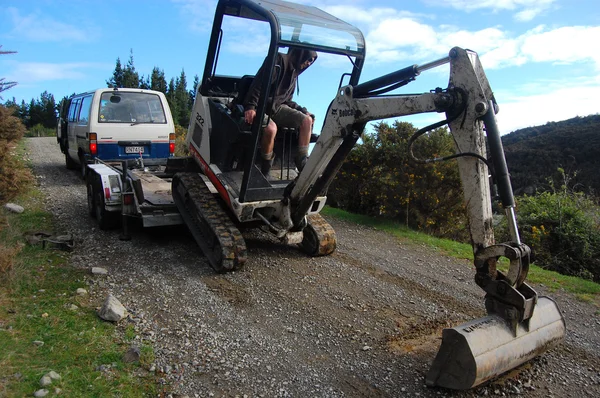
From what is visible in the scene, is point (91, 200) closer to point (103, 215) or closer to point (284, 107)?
point (103, 215)

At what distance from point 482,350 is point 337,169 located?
8.49 ft

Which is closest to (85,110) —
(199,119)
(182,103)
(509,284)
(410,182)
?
(199,119)

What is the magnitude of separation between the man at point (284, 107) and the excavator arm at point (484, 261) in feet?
5.96

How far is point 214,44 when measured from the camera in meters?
5.98

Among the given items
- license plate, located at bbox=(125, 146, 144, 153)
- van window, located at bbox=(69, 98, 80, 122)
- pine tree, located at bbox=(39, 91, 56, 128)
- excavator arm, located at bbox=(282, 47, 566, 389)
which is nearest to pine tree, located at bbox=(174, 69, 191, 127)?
pine tree, located at bbox=(39, 91, 56, 128)

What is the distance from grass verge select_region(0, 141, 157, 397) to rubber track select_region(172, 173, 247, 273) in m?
1.48

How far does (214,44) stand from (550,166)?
93.7ft

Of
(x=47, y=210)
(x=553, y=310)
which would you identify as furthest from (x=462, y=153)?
(x=47, y=210)

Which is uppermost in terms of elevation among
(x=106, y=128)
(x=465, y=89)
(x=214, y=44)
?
(x=214, y=44)

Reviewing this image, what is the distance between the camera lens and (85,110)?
1038 centimetres

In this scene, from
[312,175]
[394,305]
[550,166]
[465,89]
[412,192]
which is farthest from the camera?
[550,166]

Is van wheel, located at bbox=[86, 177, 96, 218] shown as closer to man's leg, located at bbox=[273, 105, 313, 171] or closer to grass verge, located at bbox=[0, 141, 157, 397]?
grass verge, located at bbox=[0, 141, 157, 397]

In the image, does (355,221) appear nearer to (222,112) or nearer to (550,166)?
(222,112)

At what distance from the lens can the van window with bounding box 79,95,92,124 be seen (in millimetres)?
10062
